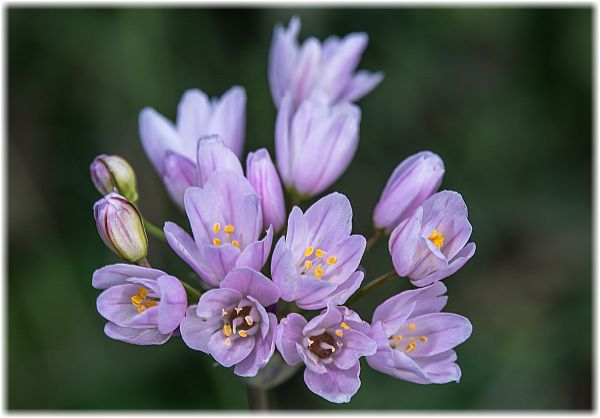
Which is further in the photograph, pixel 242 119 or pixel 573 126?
pixel 573 126

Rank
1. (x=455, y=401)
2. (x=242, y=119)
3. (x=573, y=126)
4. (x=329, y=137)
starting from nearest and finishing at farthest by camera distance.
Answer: (x=329, y=137), (x=242, y=119), (x=455, y=401), (x=573, y=126)

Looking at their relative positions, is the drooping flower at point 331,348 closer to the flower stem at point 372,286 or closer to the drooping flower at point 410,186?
the flower stem at point 372,286

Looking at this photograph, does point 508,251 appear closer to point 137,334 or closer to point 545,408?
point 545,408

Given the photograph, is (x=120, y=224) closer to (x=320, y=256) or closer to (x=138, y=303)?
(x=138, y=303)

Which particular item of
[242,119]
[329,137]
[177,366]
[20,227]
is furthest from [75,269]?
[329,137]

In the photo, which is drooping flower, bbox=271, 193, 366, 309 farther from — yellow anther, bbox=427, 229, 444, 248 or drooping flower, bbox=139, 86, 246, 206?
drooping flower, bbox=139, 86, 246, 206
